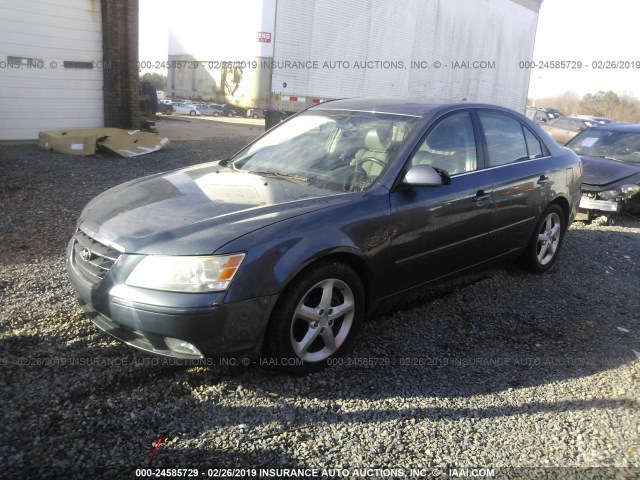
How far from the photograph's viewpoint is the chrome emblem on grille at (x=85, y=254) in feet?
10.6

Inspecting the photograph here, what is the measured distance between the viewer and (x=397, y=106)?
14.4 ft

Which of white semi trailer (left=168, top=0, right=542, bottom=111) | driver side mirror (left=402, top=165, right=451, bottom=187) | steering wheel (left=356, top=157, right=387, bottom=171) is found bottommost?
driver side mirror (left=402, top=165, right=451, bottom=187)

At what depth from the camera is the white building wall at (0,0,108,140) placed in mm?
10902

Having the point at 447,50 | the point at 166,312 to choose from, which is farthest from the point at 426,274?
the point at 447,50

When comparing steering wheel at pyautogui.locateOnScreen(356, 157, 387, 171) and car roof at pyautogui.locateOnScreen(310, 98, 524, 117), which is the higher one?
car roof at pyautogui.locateOnScreen(310, 98, 524, 117)

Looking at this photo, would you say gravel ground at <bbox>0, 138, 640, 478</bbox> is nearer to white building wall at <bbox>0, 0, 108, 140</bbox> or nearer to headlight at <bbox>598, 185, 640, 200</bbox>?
headlight at <bbox>598, 185, 640, 200</bbox>

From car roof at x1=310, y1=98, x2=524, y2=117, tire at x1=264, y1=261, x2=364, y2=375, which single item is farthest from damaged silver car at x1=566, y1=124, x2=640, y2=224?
tire at x1=264, y1=261, x2=364, y2=375

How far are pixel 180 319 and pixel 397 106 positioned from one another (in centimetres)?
253

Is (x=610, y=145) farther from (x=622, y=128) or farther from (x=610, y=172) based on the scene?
(x=610, y=172)

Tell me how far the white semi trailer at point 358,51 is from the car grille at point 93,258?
8.74 meters

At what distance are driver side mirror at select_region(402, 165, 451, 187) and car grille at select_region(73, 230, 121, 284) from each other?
1861mm

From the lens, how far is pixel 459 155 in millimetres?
4289

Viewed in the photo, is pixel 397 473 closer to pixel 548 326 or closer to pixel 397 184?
pixel 397 184

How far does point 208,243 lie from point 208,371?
902 millimetres
